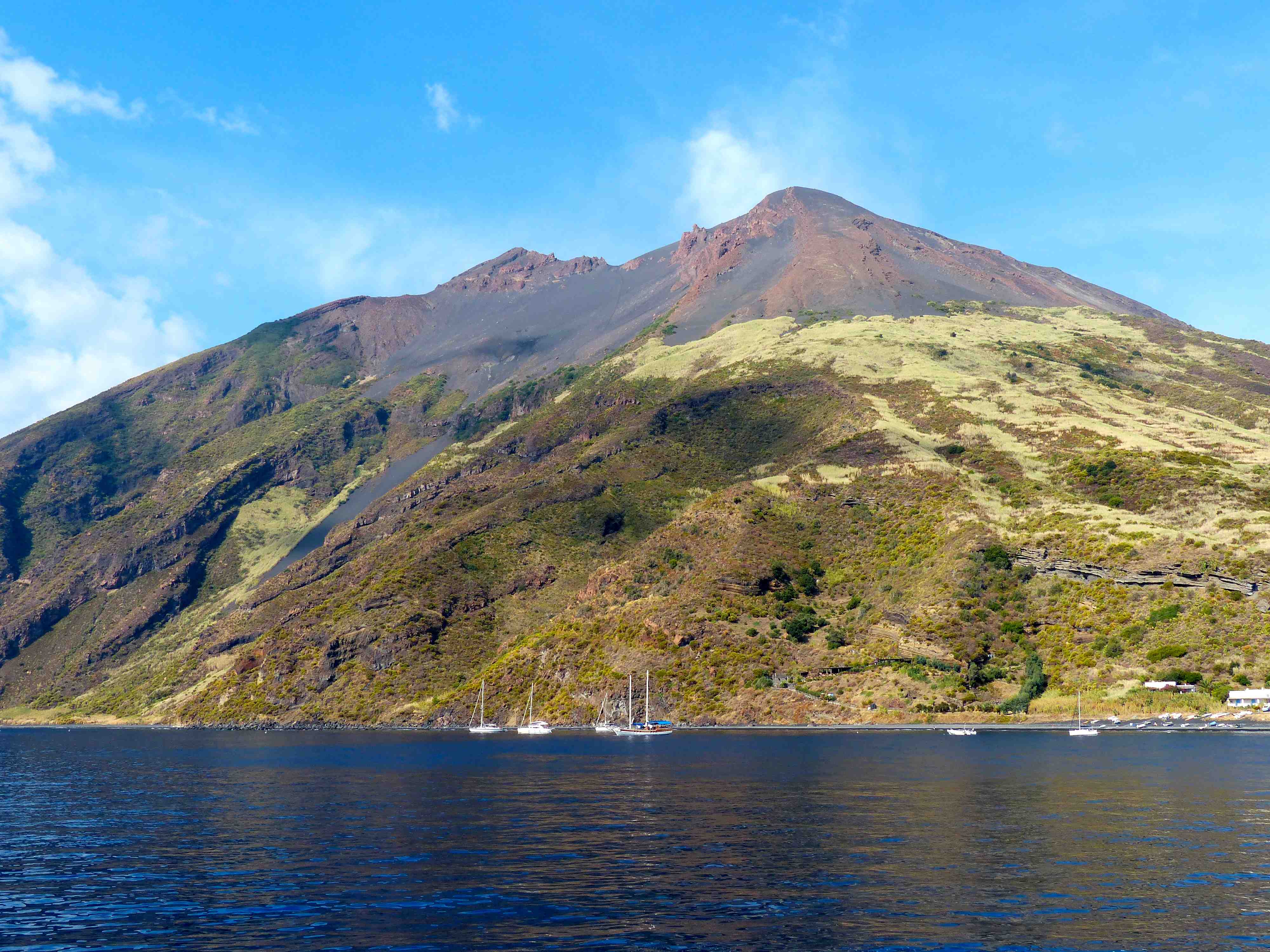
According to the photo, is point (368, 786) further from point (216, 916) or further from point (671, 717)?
point (671, 717)

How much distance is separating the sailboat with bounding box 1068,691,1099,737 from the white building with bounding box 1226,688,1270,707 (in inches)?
680

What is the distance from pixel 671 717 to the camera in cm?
16862

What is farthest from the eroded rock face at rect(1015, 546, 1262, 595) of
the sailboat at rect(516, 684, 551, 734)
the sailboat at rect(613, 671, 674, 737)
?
the sailboat at rect(516, 684, 551, 734)

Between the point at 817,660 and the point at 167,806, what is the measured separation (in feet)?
361

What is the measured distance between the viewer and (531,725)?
16962 centimetres

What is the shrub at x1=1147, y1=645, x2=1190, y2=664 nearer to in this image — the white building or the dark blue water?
the white building

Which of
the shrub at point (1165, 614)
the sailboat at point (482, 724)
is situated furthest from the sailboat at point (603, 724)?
the shrub at point (1165, 614)

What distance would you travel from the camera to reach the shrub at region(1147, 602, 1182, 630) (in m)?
146

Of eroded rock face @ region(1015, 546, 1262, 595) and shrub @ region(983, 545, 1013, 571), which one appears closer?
eroded rock face @ region(1015, 546, 1262, 595)

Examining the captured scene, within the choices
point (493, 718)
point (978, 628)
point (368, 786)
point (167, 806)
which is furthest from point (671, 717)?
point (167, 806)

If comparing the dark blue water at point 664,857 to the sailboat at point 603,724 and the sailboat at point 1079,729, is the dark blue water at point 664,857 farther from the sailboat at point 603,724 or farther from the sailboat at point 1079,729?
the sailboat at point 603,724

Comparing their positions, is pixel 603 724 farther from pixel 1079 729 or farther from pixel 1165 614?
pixel 1165 614

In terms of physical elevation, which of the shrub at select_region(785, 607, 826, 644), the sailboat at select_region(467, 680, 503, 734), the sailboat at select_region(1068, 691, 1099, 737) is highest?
the shrub at select_region(785, 607, 826, 644)

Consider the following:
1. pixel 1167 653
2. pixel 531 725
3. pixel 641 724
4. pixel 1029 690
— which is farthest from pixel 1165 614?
pixel 531 725
